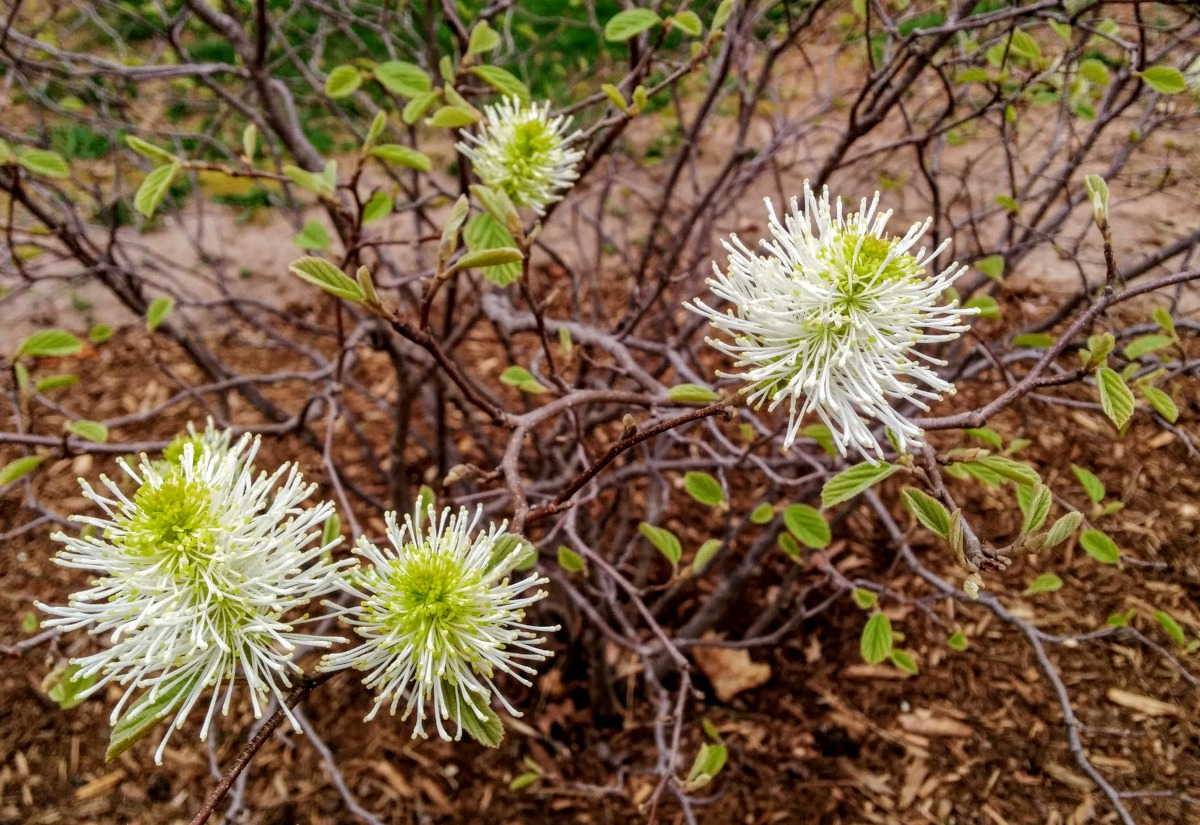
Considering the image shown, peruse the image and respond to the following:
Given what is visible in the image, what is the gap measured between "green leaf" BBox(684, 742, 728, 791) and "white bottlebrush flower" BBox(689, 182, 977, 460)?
62 cm

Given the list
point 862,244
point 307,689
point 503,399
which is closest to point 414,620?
point 307,689

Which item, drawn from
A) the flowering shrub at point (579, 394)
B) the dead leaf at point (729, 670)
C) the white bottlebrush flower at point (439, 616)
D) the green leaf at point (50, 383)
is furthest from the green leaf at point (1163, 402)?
the green leaf at point (50, 383)

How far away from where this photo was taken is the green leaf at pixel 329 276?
64 cm

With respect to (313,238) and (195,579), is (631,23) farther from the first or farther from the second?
(195,579)

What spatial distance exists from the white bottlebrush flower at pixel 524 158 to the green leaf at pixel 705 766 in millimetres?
804

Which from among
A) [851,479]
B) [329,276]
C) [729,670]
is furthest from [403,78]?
[729,670]

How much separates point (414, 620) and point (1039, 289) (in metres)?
2.81

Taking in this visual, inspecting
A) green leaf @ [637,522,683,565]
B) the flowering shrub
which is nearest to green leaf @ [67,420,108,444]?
the flowering shrub

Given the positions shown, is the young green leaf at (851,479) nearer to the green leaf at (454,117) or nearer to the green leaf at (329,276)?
the green leaf at (329,276)

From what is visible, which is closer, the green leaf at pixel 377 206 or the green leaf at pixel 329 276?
the green leaf at pixel 329 276

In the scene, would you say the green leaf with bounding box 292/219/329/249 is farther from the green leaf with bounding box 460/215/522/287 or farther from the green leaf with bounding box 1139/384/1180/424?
the green leaf with bounding box 1139/384/1180/424

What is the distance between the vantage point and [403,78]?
3.64 feet

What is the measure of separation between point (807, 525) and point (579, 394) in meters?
0.44

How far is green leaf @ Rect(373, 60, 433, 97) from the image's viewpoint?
110 centimetres
